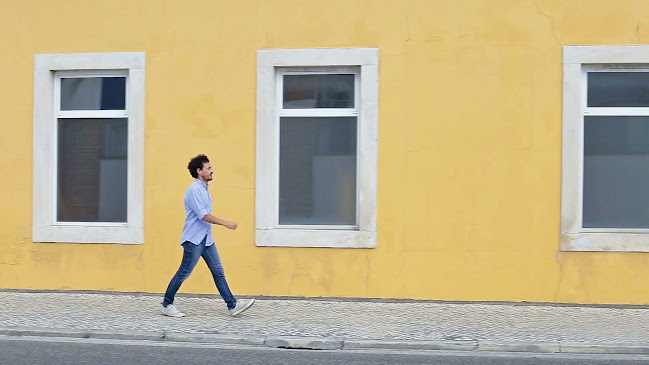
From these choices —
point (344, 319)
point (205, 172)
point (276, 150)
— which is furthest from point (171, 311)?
point (276, 150)

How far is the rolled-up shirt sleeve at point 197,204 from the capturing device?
935 cm

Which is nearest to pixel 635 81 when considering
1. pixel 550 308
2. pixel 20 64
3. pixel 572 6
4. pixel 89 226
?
pixel 572 6

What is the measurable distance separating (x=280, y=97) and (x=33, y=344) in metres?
4.37

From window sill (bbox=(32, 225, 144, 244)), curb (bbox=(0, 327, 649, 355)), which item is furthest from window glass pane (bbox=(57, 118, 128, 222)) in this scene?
curb (bbox=(0, 327, 649, 355))

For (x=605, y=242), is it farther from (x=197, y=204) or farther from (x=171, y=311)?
(x=171, y=311)

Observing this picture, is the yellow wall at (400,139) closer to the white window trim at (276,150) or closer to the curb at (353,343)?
the white window trim at (276,150)

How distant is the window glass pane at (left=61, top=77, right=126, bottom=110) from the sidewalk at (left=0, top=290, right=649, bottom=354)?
2.50 metres

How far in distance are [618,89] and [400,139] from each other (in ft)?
9.02

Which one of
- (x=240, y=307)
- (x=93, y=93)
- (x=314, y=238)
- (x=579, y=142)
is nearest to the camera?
(x=240, y=307)

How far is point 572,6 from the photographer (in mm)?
10305

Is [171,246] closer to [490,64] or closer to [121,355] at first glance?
[121,355]

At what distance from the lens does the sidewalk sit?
8406mm

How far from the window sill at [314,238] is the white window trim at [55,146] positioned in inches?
64.9

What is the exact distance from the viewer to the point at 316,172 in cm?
1106
